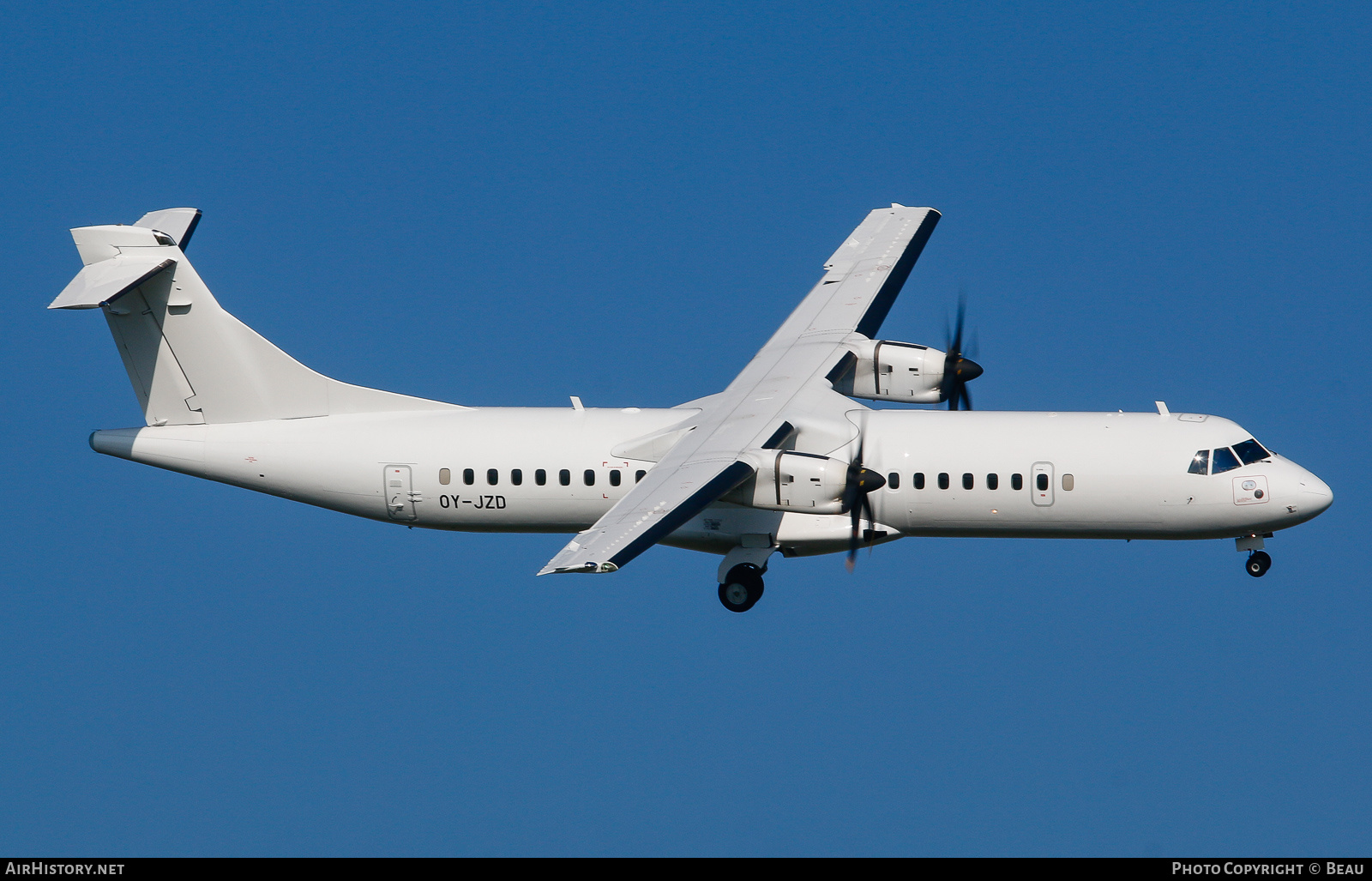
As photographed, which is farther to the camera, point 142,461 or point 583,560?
point 142,461

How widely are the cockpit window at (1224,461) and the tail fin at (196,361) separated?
16.3 metres

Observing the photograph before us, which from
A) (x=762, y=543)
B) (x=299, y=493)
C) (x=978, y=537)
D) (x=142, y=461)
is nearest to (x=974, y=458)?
(x=978, y=537)

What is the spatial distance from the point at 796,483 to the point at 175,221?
616 inches

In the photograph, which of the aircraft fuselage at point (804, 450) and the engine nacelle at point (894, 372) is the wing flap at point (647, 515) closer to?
the aircraft fuselage at point (804, 450)

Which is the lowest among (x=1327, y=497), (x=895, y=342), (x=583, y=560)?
(x=583, y=560)

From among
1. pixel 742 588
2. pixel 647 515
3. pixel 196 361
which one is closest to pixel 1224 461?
pixel 742 588

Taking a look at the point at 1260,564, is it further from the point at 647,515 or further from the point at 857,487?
the point at 647,515

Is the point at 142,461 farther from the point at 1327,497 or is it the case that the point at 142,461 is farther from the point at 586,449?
the point at 1327,497

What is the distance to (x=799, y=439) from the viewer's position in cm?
3366

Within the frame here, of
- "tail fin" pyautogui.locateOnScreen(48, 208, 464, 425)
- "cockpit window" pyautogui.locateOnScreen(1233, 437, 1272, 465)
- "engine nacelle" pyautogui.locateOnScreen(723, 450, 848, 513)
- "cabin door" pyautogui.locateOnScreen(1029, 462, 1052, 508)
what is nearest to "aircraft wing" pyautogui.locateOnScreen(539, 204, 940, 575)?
"engine nacelle" pyautogui.locateOnScreen(723, 450, 848, 513)

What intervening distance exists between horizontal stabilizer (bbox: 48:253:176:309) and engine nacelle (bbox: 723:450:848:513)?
1325 cm

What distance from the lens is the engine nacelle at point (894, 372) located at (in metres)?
36.8

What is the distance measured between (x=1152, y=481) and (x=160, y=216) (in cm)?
2250

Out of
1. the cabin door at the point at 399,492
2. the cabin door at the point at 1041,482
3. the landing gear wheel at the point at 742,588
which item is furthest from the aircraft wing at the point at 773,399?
the cabin door at the point at 399,492
